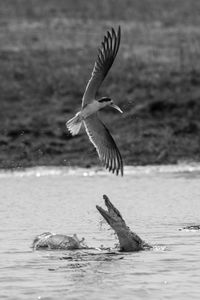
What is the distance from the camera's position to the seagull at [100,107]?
1422 cm

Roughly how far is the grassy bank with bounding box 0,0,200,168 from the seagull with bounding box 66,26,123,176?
811 centimetres

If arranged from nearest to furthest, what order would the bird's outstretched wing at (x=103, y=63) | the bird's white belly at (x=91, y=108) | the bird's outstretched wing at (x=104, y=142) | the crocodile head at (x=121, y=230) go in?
the crocodile head at (x=121, y=230) → the bird's outstretched wing at (x=103, y=63) → the bird's white belly at (x=91, y=108) → the bird's outstretched wing at (x=104, y=142)

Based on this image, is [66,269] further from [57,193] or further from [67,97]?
[67,97]

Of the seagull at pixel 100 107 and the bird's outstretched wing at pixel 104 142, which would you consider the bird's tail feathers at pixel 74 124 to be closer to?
the seagull at pixel 100 107

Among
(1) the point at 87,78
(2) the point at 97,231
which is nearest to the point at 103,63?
(2) the point at 97,231

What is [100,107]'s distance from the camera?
47.1 feet

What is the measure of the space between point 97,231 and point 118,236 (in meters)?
1.92

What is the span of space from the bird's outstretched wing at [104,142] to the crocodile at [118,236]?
3.56 ft

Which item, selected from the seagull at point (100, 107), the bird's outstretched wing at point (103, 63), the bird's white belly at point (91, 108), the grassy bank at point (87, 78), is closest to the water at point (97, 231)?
the seagull at point (100, 107)

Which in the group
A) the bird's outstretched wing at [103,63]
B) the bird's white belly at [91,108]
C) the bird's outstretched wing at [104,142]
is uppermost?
the bird's outstretched wing at [103,63]

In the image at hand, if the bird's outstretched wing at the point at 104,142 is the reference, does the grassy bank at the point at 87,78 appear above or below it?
above

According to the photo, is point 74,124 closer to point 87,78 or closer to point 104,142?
point 104,142

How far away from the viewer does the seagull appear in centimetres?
1422

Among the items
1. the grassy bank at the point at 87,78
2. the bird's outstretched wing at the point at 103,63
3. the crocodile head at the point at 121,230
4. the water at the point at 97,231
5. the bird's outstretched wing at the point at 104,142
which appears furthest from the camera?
the grassy bank at the point at 87,78
